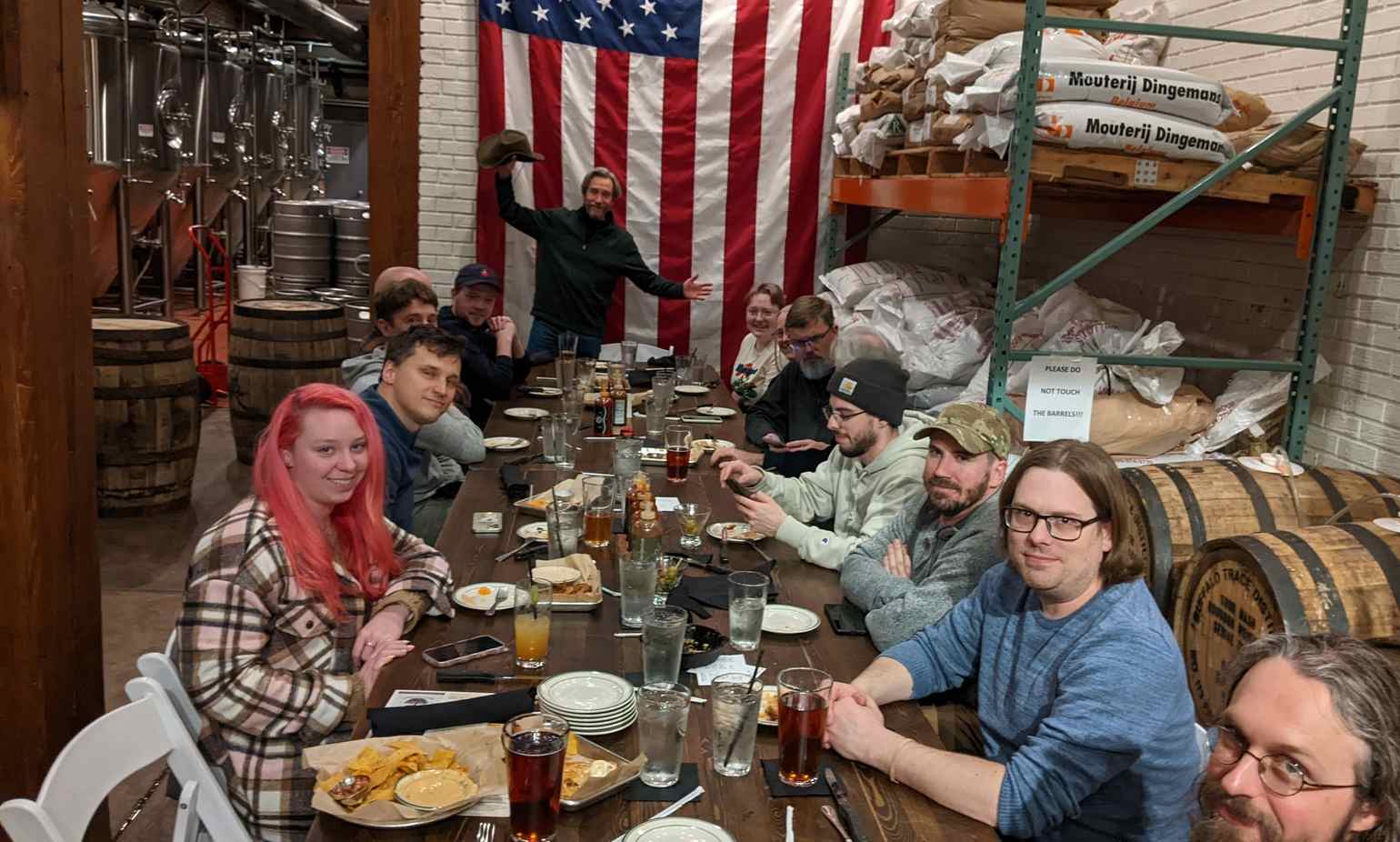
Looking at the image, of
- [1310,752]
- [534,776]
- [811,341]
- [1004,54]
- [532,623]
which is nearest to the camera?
[1310,752]

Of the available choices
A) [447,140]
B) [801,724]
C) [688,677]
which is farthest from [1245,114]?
[447,140]

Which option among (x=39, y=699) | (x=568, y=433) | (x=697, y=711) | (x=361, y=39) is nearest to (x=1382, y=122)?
(x=568, y=433)

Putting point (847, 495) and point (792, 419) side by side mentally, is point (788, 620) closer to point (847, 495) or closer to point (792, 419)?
point (847, 495)

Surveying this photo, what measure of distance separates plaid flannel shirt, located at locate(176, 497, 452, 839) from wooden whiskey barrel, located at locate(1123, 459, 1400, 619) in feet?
7.25

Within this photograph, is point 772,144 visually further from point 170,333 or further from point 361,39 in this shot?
point 361,39

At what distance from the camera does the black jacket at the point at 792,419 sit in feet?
14.3

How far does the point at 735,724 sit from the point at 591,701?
0.30 meters

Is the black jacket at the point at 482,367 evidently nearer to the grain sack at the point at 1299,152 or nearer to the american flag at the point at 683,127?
the american flag at the point at 683,127

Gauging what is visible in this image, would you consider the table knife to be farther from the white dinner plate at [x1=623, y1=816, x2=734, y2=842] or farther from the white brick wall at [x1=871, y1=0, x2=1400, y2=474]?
the white brick wall at [x1=871, y1=0, x2=1400, y2=474]

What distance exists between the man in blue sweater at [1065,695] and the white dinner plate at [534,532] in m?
1.08

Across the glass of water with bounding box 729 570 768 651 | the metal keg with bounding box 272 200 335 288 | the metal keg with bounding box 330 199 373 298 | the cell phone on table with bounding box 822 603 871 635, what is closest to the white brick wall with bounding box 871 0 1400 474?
the cell phone on table with bounding box 822 603 871 635

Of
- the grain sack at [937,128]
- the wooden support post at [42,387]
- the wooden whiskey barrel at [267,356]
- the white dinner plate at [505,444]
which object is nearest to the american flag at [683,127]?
the wooden whiskey barrel at [267,356]

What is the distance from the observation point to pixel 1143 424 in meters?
4.03

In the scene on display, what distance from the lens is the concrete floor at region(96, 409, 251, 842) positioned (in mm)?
3268
